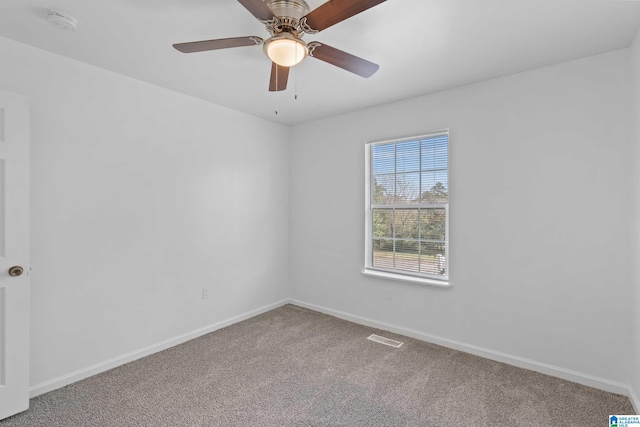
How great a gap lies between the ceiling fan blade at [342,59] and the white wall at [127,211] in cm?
191

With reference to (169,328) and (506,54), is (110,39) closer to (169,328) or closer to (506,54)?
(169,328)

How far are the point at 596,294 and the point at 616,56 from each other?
1.77 metres

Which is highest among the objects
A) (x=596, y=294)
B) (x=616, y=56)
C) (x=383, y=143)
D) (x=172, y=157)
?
(x=616, y=56)

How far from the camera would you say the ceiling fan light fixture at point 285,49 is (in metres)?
1.71

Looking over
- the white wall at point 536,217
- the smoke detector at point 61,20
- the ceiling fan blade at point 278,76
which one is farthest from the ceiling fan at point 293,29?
the white wall at point 536,217

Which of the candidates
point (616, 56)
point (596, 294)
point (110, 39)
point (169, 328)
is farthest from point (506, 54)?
point (169, 328)

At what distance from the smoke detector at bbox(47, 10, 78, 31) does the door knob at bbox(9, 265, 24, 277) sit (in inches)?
62.5

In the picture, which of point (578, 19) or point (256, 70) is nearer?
point (578, 19)

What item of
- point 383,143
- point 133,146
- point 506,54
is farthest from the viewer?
point 383,143

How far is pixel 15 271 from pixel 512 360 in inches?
152

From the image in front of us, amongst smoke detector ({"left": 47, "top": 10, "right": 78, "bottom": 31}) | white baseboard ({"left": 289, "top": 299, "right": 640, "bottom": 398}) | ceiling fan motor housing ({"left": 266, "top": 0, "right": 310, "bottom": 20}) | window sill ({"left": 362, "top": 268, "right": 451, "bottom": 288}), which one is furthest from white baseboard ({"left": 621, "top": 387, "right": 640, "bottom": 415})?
smoke detector ({"left": 47, "top": 10, "right": 78, "bottom": 31})

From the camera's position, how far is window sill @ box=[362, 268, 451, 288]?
313 cm

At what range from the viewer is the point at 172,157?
311 cm

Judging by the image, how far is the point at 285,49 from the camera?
175 centimetres
